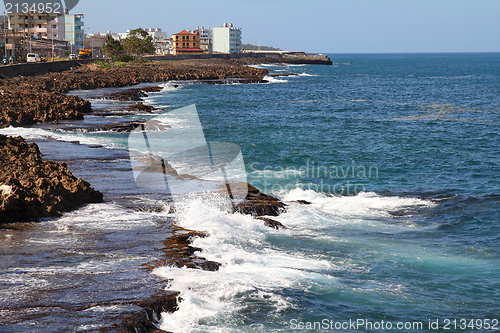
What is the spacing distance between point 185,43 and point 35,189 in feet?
557

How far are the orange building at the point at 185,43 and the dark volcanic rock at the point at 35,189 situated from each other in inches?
6440

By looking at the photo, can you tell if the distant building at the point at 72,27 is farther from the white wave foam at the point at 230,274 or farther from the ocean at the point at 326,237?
the white wave foam at the point at 230,274

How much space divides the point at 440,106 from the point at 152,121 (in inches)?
1163

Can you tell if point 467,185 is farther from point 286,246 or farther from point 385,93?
point 385,93

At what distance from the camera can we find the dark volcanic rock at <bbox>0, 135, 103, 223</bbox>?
12.0 m

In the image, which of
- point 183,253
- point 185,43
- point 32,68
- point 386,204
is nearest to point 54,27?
point 185,43

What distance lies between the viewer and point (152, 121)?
33.3m

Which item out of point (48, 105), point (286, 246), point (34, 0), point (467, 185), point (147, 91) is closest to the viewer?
point (286, 246)

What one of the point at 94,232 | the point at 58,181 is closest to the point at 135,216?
the point at 94,232

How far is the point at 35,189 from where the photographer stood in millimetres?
13078

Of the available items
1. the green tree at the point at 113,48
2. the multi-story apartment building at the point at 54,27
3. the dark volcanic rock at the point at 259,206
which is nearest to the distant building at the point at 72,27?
the multi-story apartment building at the point at 54,27

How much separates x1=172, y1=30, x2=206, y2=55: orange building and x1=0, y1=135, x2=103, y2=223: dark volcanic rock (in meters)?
164

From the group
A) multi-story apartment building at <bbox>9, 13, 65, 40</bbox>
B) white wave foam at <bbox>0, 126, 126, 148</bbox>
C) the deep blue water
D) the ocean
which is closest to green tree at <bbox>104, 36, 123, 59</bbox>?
multi-story apartment building at <bbox>9, 13, 65, 40</bbox>

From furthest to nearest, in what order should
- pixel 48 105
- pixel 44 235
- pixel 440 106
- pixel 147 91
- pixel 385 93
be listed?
pixel 385 93
pixel 147 91
pixel 440 106
pixel 48 105
pixel 44 235
